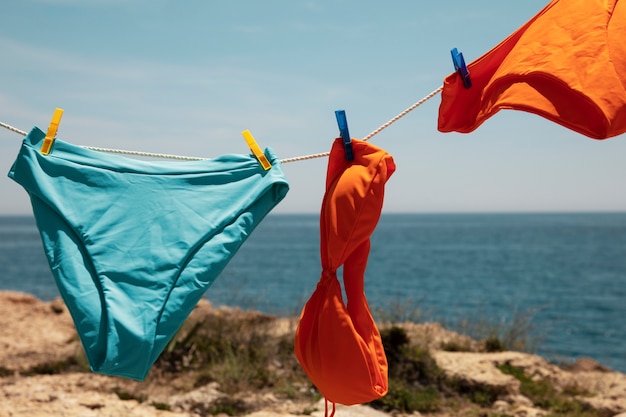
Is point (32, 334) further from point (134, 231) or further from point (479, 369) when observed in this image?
point (134, 231)

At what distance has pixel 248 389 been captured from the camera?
5.58m

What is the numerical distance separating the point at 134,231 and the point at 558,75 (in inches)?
70.3

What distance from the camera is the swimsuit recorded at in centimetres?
255

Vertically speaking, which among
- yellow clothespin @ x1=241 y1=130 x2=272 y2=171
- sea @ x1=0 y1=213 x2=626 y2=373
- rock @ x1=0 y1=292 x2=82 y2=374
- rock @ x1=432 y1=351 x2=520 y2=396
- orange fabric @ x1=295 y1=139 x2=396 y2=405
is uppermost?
yellow clothespin @ x1=241 y1=130 x2=272 y2=171

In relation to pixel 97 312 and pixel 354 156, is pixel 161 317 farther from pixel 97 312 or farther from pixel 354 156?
pixel 354 156

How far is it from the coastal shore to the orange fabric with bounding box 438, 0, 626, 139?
2.71 m

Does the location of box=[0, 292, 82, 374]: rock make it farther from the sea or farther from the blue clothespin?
the blue clothespin

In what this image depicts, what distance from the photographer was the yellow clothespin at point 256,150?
288 centimetres

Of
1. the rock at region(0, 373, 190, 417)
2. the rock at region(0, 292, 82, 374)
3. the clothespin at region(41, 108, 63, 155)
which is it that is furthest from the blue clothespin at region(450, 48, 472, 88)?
the rock at region(0, 292, 82, 374)

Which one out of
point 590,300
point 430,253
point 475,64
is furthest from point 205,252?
point 430,253

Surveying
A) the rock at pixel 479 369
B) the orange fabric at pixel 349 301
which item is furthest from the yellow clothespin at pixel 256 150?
the rock at pixel 479 369

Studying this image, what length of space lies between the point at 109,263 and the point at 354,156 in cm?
109

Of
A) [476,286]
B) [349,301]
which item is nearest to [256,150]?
[349,301]

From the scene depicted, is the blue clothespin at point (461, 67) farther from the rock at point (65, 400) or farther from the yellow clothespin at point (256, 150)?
the rock at point (65, 400)
